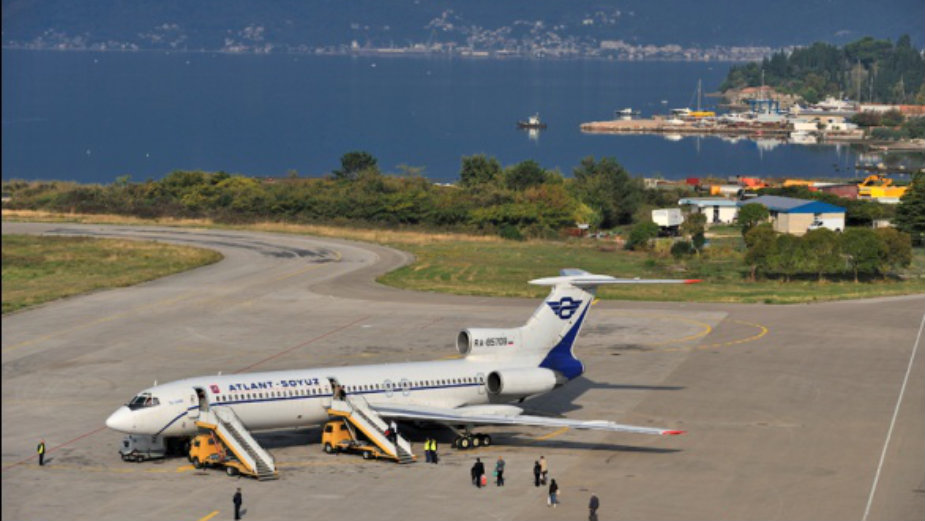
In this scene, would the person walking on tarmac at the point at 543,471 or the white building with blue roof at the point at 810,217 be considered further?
the white building with blue roof at the point at 810,217

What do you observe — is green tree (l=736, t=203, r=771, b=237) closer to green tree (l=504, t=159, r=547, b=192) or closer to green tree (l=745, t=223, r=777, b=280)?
green tree (l=745, t=223, r=777, b=280)

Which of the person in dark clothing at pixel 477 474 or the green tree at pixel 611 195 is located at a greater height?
the green tree at pixel 611 195

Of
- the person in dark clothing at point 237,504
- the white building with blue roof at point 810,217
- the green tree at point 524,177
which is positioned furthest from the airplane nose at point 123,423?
the green tree at point 524,177

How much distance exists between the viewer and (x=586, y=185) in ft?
553

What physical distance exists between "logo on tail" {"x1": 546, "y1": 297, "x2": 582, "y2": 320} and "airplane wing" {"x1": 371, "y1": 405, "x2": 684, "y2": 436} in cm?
656

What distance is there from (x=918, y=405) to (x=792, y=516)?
2247cm

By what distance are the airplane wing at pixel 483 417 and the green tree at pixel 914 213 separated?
84.7 m

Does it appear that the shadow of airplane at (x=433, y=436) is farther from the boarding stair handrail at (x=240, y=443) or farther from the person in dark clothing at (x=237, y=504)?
the person in dark clothing at (x=237, y=504)

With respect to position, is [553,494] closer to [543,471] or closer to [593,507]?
[593,507]

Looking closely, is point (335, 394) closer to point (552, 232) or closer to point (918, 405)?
point (918, 405)

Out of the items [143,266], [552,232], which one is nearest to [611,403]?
[143,266]

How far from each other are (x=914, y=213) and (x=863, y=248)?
91.2 feet

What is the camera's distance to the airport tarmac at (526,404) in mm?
50500

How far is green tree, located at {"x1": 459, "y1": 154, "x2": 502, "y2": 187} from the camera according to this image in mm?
188125
